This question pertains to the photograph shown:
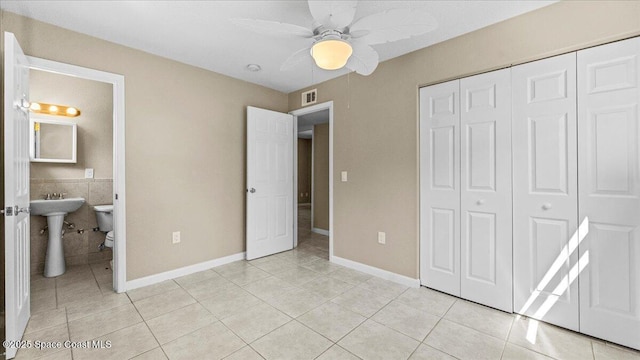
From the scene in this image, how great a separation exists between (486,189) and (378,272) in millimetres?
1402

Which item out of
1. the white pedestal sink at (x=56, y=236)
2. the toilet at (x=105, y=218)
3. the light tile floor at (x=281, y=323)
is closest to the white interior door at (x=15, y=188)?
the light tile floor at (x=281, y=323)

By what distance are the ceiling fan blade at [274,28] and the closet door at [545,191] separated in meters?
1.74

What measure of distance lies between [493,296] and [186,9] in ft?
11.0

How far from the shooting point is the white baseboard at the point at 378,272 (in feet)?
8.94

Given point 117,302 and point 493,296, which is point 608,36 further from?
point 117,302

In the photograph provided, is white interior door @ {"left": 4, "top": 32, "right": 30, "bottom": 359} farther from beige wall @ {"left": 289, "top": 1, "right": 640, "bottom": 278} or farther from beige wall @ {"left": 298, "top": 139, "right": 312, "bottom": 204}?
beige wall @ {"left": 298, "top": 139, "right": 312, "bottom": 204}

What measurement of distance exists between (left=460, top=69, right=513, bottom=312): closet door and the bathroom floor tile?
56.8 inches

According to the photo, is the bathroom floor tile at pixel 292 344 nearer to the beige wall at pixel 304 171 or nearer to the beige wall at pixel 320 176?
the beige wall at pixel 320 176

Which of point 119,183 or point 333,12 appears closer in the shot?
point 333,12

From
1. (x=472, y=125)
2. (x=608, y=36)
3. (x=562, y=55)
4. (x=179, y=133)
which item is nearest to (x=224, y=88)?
(x=179, y=133)

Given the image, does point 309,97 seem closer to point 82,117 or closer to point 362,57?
point 362,57

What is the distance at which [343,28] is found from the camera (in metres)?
1.64

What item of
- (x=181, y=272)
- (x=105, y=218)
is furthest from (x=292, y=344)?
(x=105, y=218)

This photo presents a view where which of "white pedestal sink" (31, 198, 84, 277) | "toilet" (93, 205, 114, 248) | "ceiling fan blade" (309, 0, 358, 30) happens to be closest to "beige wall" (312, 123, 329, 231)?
"toilet" (93, 205, 114, 248)
